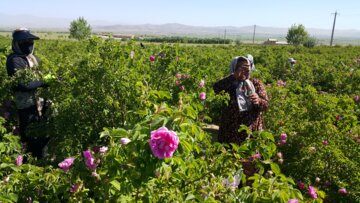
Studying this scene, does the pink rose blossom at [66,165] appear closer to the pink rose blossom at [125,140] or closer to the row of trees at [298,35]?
the pink rose blossom at [125,140]

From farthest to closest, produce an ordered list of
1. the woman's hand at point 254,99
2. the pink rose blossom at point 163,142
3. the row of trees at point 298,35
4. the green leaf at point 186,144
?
1. the row of trees at point 298,35
2. the woman's hand at point 254,99
3. the green leaf at point 186,144
4. the pink rose blossom at point 163,142

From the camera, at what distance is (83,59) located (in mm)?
3590

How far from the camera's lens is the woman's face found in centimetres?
363

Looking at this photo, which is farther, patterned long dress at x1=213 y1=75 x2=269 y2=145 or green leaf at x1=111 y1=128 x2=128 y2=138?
patterned long dress at x1=213 y1=75 x2=269 y2=145

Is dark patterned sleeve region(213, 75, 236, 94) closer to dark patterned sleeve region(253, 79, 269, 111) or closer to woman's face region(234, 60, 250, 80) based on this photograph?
woman's face region(234, 60, 250, 80)

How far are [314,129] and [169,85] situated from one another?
1706 mm

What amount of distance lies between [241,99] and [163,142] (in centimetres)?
236

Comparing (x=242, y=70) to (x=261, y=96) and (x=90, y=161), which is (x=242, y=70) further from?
(x=90, y=161)

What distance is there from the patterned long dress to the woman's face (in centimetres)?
8

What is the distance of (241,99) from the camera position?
3680 millimetres

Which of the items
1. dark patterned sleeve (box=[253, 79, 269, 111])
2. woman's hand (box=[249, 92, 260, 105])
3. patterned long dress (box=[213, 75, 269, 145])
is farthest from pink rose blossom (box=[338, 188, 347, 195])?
woman's hand (box=[249, 92, 260, 105])

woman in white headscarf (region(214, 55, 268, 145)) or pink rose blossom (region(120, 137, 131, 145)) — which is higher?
pink rose blossom (region(120, 137, 131, 145))

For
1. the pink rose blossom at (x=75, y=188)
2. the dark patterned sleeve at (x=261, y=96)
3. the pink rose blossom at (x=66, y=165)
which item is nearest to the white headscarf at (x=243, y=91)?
the dark patterned sleeve at (x=261, y=96)

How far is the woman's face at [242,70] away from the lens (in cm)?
363
